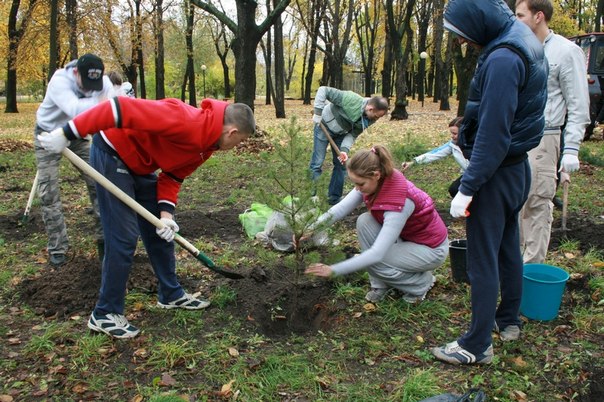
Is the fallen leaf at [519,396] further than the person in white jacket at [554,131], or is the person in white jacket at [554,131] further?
the person in white jacket at [554,131]

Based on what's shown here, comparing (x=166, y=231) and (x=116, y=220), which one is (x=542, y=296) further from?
(x=116, y=220)

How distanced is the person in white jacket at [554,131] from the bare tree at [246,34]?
8864mm

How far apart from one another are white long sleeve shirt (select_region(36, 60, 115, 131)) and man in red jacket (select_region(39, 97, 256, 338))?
106 centimetres

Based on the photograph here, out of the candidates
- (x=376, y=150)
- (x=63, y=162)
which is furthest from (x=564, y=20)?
(x=376, y=150)

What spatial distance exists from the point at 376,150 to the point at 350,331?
1188 mm

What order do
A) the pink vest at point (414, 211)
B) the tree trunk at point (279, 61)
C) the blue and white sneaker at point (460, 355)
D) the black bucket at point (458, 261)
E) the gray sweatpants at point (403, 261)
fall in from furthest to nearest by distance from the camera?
the tree trunk at point (279, 61)
the black bucket at point (458, 261)
the gray sweatpants at point (403, 261)
the pink vest at point (414, 211)
the blue and white sneaker at point (460, 355)

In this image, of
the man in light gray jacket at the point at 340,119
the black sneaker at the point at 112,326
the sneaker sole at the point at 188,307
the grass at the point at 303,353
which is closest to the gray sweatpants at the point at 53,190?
the grass at the point at 303,353

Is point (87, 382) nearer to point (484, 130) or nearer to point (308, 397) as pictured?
point (308, 397)

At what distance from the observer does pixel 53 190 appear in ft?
14.3

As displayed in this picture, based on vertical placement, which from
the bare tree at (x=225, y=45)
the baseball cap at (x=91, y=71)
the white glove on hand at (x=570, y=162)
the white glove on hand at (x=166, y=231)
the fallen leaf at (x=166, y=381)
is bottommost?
the fallen leaf at (x=166, y=381)

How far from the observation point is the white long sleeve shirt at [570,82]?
3.52 meters

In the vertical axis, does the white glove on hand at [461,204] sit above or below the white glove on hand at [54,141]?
below

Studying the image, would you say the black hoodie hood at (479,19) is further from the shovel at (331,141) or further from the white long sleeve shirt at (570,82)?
the shovel at (331,141)

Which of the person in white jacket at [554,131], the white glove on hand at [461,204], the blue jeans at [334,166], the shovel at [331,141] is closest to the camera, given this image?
the white glove on hand at [461,204]
